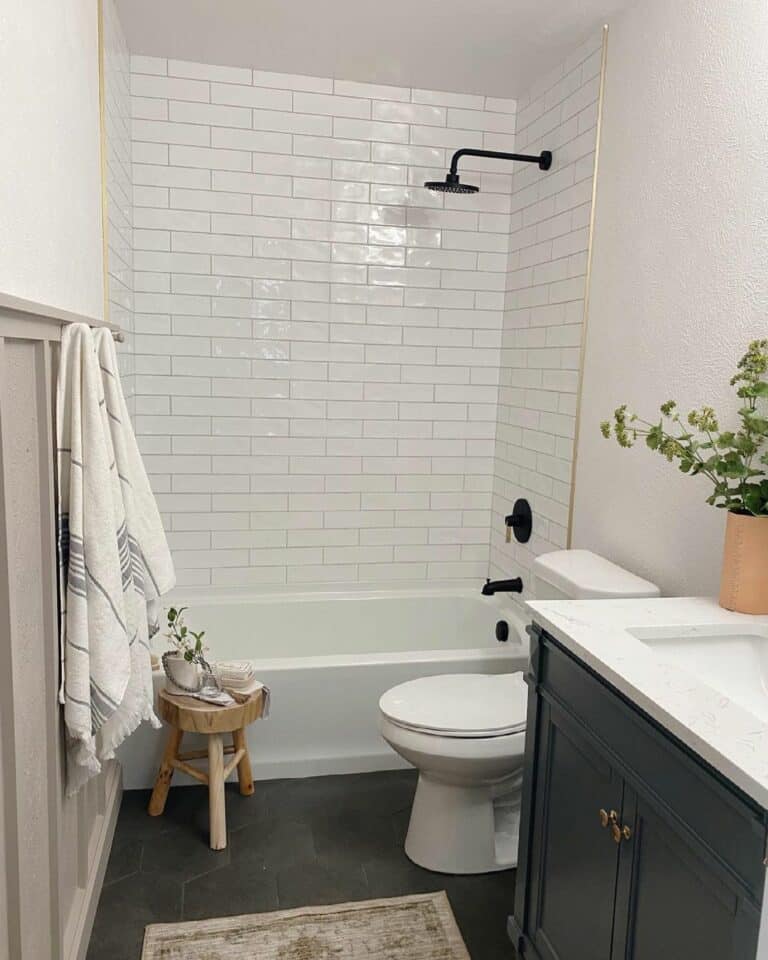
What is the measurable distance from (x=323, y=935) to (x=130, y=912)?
1.75 ft

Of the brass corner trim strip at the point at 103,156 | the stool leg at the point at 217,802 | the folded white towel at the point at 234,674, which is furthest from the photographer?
the folded white towel at the point at 234,674

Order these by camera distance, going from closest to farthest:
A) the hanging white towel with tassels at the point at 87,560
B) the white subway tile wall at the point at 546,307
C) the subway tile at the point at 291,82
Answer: the hanging white towel with tassels at the point at 87,560
the white subway tile wall at the point at 546,307
the subway tile at the point at 291,82

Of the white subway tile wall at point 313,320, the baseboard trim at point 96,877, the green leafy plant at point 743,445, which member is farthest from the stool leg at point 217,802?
the green leafy plant at point 743,445

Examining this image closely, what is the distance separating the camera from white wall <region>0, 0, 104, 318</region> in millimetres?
1380

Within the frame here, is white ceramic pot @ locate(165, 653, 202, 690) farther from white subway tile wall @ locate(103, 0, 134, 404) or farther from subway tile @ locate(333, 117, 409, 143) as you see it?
subway tile @ locate(333, 117, 409, 143)

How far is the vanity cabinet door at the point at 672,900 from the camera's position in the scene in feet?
3.88

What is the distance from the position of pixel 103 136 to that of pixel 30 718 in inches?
70.1

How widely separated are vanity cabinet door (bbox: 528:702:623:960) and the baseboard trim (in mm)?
1093

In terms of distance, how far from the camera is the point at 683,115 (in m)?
2.19

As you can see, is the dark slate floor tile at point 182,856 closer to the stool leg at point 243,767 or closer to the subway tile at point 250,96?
the stool leg at point 243,767

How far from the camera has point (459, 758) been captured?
2.25 m

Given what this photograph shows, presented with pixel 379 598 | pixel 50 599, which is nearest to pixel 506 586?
pixel 379 598

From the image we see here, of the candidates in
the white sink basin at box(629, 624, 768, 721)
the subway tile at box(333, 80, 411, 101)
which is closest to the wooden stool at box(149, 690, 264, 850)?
the white sink basin at box(629, 624, 768, 721)

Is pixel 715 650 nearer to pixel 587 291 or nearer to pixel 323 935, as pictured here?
pixel 323 935
